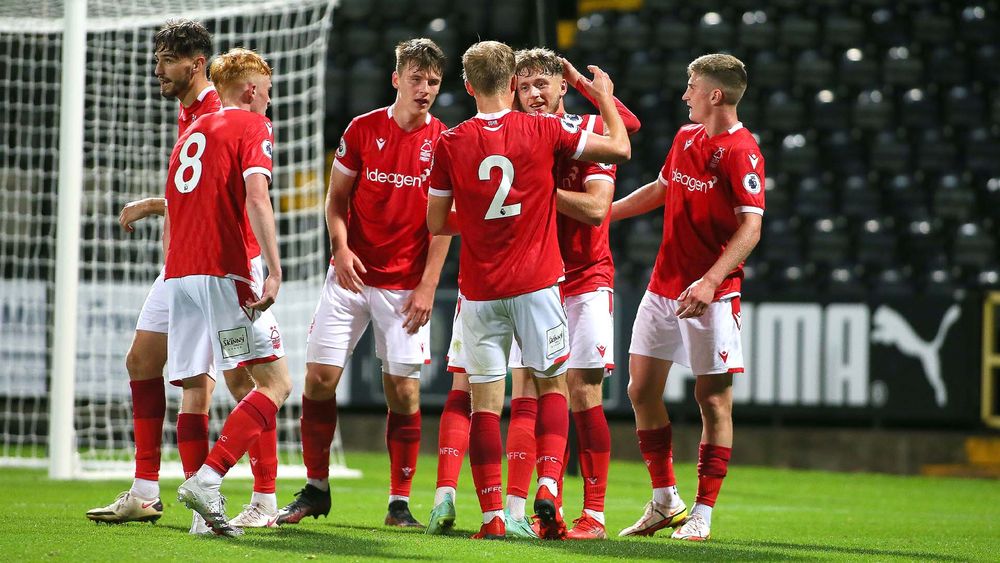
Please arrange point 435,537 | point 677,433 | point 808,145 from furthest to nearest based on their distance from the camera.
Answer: point 808,145
point 677,433
point 435,537

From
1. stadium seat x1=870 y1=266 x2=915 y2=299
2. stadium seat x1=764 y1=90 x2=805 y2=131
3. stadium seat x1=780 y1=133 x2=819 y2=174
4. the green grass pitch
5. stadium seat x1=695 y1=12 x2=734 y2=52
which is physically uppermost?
stadium seat x1=695 y1=12 x2=734 y2=52

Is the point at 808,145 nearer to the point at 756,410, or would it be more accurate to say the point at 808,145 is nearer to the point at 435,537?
the point at 756,410

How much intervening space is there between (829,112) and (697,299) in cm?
776

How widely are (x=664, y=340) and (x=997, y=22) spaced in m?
8.54

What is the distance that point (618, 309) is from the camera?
10031 millimetres

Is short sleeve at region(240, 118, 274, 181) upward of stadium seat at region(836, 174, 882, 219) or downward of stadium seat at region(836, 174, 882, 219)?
downward

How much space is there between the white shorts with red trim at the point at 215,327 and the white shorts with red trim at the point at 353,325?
1.64ft

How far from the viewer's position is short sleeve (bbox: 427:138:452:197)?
445 centimetres

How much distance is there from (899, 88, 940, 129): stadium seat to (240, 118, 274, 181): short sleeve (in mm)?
8665

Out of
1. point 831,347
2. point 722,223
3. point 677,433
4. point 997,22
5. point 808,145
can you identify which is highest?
point 997,22

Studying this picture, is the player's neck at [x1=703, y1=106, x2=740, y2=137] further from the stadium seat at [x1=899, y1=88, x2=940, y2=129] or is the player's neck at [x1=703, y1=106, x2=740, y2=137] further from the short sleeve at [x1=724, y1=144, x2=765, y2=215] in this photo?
the stadium seat at [x1=899, y1=88, x2=940, y2=129]

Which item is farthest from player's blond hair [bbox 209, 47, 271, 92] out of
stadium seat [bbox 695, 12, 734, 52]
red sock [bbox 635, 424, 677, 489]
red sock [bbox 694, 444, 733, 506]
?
stadium seat [bbox 695, 12, 734, 52]

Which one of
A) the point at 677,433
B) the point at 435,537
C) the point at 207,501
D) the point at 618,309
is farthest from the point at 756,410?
the point at 207,501

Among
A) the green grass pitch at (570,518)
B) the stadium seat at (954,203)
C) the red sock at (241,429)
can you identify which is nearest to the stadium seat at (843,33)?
the stadium seat at (954,203)
